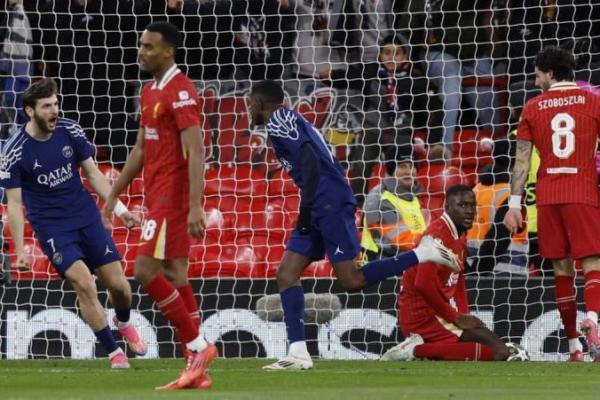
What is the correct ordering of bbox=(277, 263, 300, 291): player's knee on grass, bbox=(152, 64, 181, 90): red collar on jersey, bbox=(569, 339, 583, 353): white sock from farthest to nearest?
bbox=(569, 339, 583, 353): white sock, bbox=(277, 263, 300, 291): player's knee on grass, bbox=(152, 64, 181, 90): red collar on jersey

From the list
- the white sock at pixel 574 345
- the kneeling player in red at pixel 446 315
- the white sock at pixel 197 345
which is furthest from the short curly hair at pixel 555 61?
the white sock at pixel 197 345

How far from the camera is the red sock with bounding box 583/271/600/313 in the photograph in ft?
33.7

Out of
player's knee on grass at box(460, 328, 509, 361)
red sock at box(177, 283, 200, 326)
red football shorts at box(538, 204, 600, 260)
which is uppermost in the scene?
red football shorts at box(538, 204, 600, 260)

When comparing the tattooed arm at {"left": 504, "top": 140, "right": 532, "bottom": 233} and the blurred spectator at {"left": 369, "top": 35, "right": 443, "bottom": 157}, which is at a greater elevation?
the blurred spectator at {"left": 369, "top": 35, "right": 443, "bottom": 157}

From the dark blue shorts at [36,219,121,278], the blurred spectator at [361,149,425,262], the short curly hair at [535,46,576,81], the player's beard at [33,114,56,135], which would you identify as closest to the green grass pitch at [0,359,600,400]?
the dark blue shorts at [36,219,121,278]

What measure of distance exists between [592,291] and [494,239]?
2850 mm

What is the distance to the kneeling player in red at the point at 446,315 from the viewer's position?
10742 mm

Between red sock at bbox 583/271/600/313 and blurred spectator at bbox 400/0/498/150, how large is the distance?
4.11m

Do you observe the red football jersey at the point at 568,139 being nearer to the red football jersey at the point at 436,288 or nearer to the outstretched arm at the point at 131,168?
the red football jersey at the point at 436,288

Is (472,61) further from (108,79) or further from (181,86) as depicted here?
(181,86)

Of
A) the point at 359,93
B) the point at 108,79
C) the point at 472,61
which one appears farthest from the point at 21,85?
the point at 472,61

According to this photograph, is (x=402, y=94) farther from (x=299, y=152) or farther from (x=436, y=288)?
(x=299, y=152)

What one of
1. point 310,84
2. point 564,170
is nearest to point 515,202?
point 564,170

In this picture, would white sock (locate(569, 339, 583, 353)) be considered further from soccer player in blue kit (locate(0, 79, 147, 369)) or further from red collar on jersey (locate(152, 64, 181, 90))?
red collar on jersey (locate(152, 64, 181, 90))
